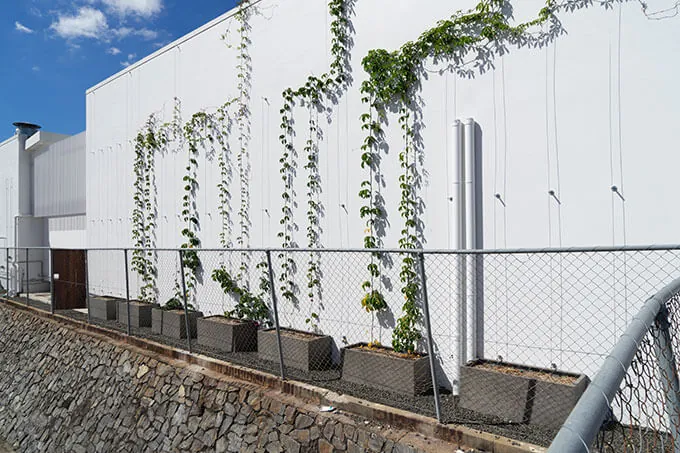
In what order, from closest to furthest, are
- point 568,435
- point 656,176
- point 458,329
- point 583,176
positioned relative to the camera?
point 568,435 < point 656,176 < point 583,176 < point 458,329

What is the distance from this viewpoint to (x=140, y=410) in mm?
6113

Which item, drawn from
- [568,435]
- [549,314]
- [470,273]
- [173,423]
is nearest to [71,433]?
[173,423]

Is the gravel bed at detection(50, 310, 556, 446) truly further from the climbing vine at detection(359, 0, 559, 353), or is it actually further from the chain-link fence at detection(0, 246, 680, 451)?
the climbing vine at detection(359, 0, 559, 353)

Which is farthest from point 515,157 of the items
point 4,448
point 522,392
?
point 4,448

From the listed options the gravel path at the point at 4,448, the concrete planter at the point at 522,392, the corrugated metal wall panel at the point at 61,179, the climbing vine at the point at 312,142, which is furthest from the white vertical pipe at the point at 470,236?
the corrugated metal wall panel at the point at 61,179

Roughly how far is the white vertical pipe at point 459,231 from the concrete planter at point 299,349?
5.50 feet

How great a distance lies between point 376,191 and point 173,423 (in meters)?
3.65

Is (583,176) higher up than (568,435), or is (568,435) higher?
(583,176)

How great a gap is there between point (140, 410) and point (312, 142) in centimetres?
416

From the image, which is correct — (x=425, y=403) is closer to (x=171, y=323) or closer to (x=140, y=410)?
(x=140, y=410)

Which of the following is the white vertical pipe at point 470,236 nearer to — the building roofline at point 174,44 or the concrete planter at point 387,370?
the concrete planter at point 387,370

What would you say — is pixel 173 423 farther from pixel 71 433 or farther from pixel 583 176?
pixel 583 176

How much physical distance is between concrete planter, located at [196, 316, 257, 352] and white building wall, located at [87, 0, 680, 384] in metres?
0.55

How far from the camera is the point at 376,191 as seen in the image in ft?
19.3
